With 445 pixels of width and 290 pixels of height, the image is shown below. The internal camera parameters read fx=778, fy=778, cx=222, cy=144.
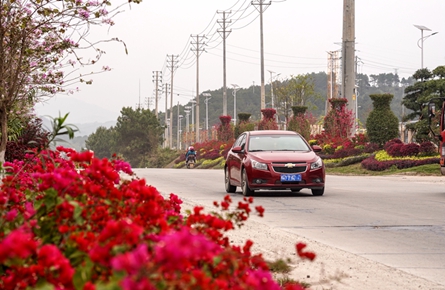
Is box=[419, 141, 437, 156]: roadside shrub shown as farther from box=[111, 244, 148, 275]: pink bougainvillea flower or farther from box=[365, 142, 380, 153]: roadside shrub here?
box=[111, 244, 148, 275]: pink bougainvillea flower

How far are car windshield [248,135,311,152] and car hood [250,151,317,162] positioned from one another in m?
0.39

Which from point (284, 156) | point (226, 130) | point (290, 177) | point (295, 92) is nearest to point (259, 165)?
point (284, 156)

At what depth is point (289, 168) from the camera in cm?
1817

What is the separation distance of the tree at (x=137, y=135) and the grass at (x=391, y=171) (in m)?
72.8

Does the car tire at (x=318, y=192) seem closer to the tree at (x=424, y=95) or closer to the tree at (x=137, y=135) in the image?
the tree at (x=424, y=95)

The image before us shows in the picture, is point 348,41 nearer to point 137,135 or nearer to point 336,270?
point 336,270

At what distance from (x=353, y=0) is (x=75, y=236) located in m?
39.1

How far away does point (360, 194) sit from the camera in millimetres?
19453

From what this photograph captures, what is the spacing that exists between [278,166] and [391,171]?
49.9 feet

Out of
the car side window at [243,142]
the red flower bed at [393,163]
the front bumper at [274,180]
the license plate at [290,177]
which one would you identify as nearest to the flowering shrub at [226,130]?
the red flower bed at [393,163]

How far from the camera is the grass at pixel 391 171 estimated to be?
98.5ft

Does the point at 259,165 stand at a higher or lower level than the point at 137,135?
lower

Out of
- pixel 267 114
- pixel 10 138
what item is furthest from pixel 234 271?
pixel 267 114

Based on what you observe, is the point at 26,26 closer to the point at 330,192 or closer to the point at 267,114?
the point at 330,192
